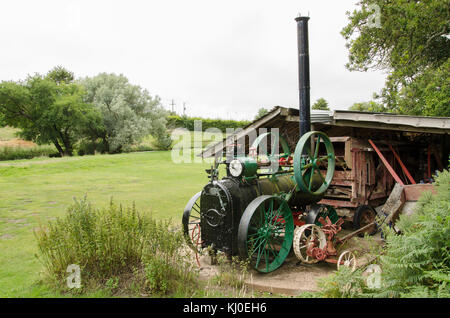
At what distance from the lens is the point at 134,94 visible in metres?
30.8

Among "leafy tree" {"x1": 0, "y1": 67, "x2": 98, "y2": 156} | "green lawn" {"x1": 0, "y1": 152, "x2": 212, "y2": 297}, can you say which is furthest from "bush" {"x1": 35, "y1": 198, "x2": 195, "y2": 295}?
"leafy tree" {"x1": 0, "y1": 67, "x2": 98, "y2": 156}

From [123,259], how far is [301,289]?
260cm

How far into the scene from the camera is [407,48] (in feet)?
42.3

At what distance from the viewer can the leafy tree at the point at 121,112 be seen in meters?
28.3

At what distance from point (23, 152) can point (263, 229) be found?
81.4 ft

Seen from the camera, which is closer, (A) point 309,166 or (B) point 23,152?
(A) point 309,166

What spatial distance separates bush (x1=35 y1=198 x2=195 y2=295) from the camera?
4.20 meters

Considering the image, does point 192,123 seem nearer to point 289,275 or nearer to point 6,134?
point 6,134

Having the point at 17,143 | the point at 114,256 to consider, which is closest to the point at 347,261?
the point at 114,256

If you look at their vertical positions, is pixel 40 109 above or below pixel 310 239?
above

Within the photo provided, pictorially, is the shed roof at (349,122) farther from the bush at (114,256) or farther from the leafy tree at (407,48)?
the leafy tree at (407,48)
